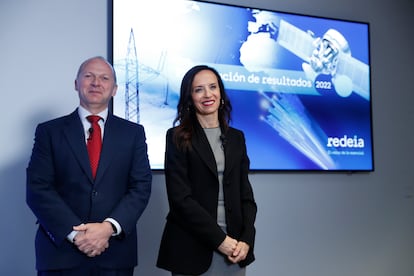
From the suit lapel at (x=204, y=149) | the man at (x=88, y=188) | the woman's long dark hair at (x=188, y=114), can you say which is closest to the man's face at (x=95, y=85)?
the man at (x=88, y=188)

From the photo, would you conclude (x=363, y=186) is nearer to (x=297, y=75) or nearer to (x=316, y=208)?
(x=316, y=208)

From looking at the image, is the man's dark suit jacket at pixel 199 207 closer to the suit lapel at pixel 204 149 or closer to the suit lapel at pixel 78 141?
the suit lapel at pixel 204 149

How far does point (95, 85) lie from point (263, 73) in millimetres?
1455

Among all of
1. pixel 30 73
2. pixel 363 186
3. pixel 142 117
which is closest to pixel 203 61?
pixel 142 117

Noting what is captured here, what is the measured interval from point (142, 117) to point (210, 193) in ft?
3.37

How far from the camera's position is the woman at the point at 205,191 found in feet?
6.12

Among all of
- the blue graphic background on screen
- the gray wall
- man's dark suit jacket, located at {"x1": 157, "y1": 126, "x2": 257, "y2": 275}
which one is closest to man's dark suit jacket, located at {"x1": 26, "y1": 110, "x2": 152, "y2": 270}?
Answer: man's dark suit jacket, located at {"x1": 157, "y1": 126, "x2": 257, "y2": 275}

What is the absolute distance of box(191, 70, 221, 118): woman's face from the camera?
202 centimetres

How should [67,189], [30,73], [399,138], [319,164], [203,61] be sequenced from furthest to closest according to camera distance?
1. [399,138]
2. [319,164]
3. [203,61]
4. [30,73]
5. [67,189]

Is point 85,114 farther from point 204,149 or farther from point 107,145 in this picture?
point 204,149

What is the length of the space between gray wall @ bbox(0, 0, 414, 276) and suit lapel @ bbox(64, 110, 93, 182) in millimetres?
792

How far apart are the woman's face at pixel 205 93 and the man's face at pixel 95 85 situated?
0.37 meters

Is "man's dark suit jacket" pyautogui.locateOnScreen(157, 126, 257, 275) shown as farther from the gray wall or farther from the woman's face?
the gray wall

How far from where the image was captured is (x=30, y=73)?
8.71 ft
